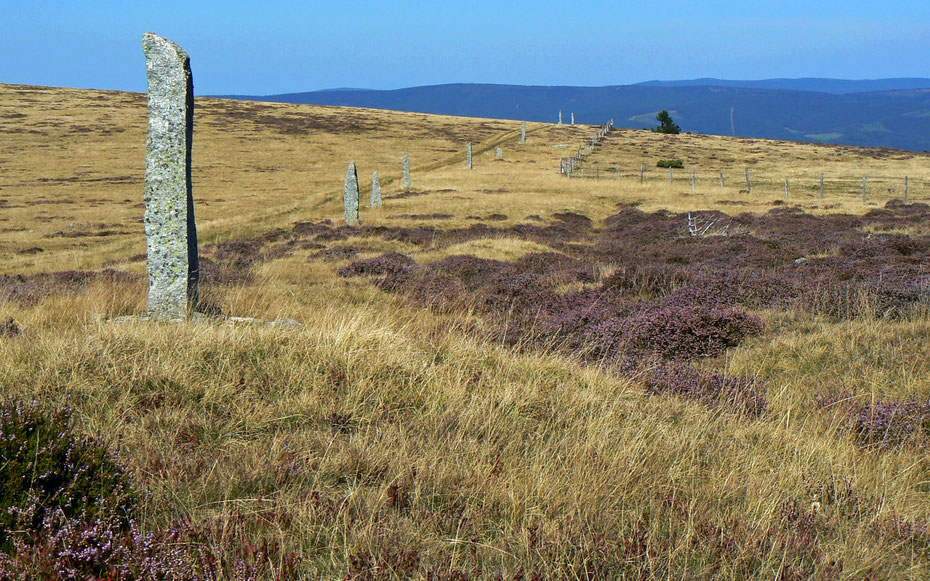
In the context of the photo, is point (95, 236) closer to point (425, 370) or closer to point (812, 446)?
point (425, 370)

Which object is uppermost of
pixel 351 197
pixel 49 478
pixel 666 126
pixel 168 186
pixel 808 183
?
pixel 666 126

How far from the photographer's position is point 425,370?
5.04 m

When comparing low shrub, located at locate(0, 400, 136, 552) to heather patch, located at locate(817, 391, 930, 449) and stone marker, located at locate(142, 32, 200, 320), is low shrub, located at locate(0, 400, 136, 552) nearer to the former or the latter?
heather patch, located at locate(817, 391, 930, 449)

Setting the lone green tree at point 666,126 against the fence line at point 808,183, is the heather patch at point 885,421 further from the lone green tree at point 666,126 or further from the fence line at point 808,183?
the lone green tree at point 666,126

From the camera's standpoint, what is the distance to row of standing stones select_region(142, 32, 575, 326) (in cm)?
845

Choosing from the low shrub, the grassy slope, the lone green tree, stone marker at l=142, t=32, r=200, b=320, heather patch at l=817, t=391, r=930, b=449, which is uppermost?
the lone green tree

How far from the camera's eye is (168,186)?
8.52 meters

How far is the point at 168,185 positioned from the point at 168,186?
1cm

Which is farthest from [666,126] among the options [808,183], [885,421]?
[885,421]

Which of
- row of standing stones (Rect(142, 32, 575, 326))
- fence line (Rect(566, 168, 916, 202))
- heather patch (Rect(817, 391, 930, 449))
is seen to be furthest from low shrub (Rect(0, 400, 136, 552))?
fence line (Rect(566, 168, 916, 202))

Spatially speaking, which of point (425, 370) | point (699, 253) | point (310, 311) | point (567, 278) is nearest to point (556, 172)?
point (699, 253)

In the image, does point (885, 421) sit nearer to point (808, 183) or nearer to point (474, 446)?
point (474, 446)

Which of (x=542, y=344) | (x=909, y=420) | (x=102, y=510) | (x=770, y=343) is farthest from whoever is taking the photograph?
(x=542, y=344)

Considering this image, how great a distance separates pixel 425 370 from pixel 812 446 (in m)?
2.70
